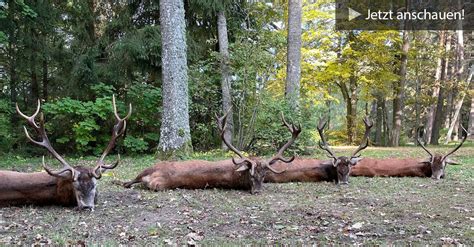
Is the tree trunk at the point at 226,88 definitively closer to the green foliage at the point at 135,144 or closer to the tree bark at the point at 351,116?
the green foliage at the point at 135,144

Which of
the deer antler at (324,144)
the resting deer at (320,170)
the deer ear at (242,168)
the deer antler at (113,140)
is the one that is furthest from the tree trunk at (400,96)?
the deer antler at (113,140)

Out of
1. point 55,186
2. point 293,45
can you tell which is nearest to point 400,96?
point 293,45

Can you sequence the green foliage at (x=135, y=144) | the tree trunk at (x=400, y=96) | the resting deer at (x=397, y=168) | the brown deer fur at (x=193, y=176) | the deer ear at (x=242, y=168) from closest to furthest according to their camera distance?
the deer ear at (x=242, y=168), the brown deer fur at (x=193, y=176), the resting deer at (x=397, y=168), the green foliage at (x=135, y=144), the tree trunk at (x=400, y=96)

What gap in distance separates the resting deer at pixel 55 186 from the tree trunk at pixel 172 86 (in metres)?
4.35

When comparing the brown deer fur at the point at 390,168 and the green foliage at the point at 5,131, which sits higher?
the green foliage at the point at 5,131

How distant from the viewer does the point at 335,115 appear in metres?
44.2

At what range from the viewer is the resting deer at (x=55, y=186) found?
5.73m

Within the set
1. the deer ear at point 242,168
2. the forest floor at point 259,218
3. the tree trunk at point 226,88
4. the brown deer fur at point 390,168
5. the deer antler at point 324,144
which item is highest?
the tree trunk at point 226,88

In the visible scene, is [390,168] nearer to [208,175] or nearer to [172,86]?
[208,175]

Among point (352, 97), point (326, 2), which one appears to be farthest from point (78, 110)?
point (352, 97)

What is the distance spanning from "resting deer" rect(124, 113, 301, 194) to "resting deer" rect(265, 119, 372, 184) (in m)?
0.88

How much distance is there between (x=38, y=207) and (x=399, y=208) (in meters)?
4.97

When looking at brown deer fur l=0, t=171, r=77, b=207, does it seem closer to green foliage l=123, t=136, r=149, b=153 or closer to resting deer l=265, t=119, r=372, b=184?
resting deer l=265, t=119, r=372, b=184

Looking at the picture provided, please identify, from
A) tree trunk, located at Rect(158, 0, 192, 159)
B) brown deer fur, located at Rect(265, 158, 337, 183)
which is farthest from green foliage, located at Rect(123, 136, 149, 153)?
brown deer fur, located at Rect(265, 158, 337, 183)
